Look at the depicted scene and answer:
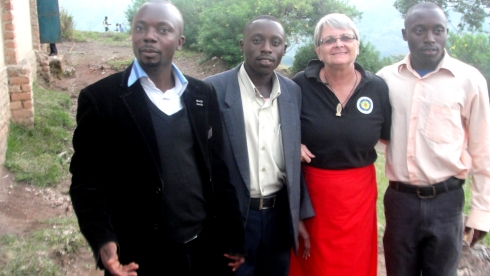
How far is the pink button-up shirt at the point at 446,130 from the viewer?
8.32 ft

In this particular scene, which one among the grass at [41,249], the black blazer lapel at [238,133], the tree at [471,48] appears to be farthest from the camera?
the tree at [471,48]

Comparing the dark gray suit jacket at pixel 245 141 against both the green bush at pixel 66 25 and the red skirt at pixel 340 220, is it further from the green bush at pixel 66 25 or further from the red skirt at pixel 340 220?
the green bush at pixel 66 25

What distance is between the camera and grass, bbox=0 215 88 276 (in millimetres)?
3039

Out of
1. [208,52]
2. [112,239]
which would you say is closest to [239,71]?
[112,239]

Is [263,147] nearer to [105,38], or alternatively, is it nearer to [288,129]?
[288,129]

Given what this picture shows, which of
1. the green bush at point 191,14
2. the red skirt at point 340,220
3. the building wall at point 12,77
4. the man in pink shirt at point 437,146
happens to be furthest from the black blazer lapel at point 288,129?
the green bush at point 191,14

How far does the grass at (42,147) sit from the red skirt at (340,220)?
3143 millimetres

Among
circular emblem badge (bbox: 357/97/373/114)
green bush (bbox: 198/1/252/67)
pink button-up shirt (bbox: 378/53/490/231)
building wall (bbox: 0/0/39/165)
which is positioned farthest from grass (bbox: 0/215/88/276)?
green bush (bbox: 198/1/252/67)

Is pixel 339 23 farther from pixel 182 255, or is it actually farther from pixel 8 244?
pixel 8 244

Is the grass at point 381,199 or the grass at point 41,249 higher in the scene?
the grass at point 41,249

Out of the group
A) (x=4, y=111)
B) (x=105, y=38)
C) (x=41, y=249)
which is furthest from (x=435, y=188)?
(x=105, y=38)

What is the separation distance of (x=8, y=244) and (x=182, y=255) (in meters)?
1.98

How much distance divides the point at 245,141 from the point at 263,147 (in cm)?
11

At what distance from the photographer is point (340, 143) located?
257cm
